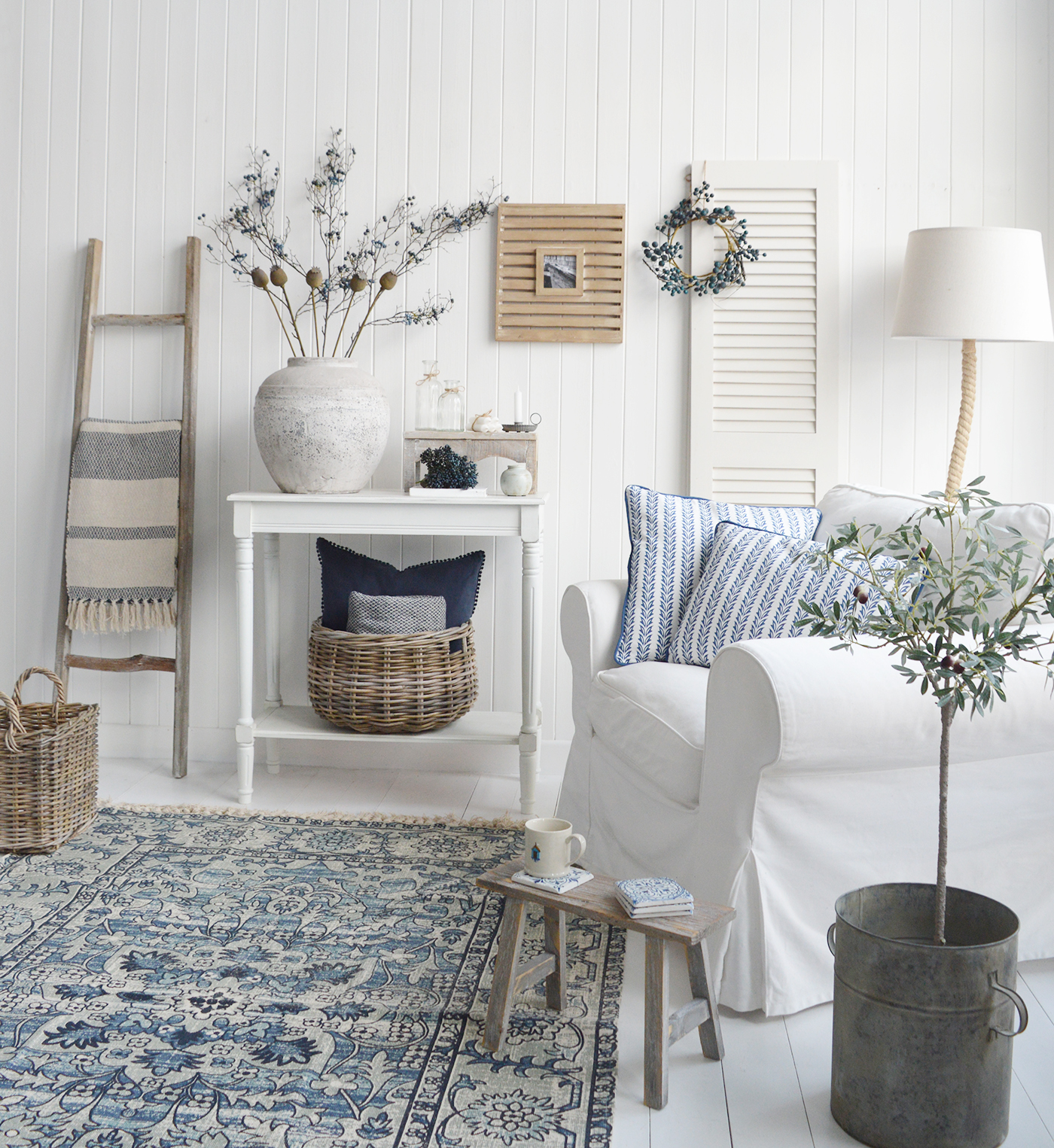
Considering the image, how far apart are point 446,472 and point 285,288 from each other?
81 cm

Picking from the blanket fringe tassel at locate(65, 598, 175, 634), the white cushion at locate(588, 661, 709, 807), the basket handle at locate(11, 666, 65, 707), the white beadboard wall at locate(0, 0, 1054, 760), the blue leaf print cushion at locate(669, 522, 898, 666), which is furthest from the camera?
the blanket fringe tassel at locate(65, 598, 175, 634)

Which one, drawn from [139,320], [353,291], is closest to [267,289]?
[353,291]

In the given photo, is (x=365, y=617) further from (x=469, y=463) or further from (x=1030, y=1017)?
(x=1030, y=1017)

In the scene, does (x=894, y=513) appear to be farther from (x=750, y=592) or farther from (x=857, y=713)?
(x=857, y=713)

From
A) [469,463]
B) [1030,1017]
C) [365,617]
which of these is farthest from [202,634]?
[1030,1017]

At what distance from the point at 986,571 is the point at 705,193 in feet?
6.47

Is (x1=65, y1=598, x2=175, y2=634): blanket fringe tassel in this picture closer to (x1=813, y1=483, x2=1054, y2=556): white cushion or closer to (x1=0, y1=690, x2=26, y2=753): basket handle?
(x1=0, y1=690, x2=26, y2=753): basket handle

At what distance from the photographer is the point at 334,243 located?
324 cm

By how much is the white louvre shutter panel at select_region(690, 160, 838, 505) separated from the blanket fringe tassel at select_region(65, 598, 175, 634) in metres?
1.60

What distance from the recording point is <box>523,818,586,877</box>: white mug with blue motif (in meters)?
1.65

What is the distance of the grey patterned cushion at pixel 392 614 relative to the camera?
9.53ft

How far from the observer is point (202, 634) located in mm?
3377

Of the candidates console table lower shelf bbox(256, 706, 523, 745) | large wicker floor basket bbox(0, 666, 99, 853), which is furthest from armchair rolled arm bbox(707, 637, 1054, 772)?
large wicker floor basket bbox(0, 666, 99, 853)

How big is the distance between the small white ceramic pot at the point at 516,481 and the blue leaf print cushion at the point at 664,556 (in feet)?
1.34
